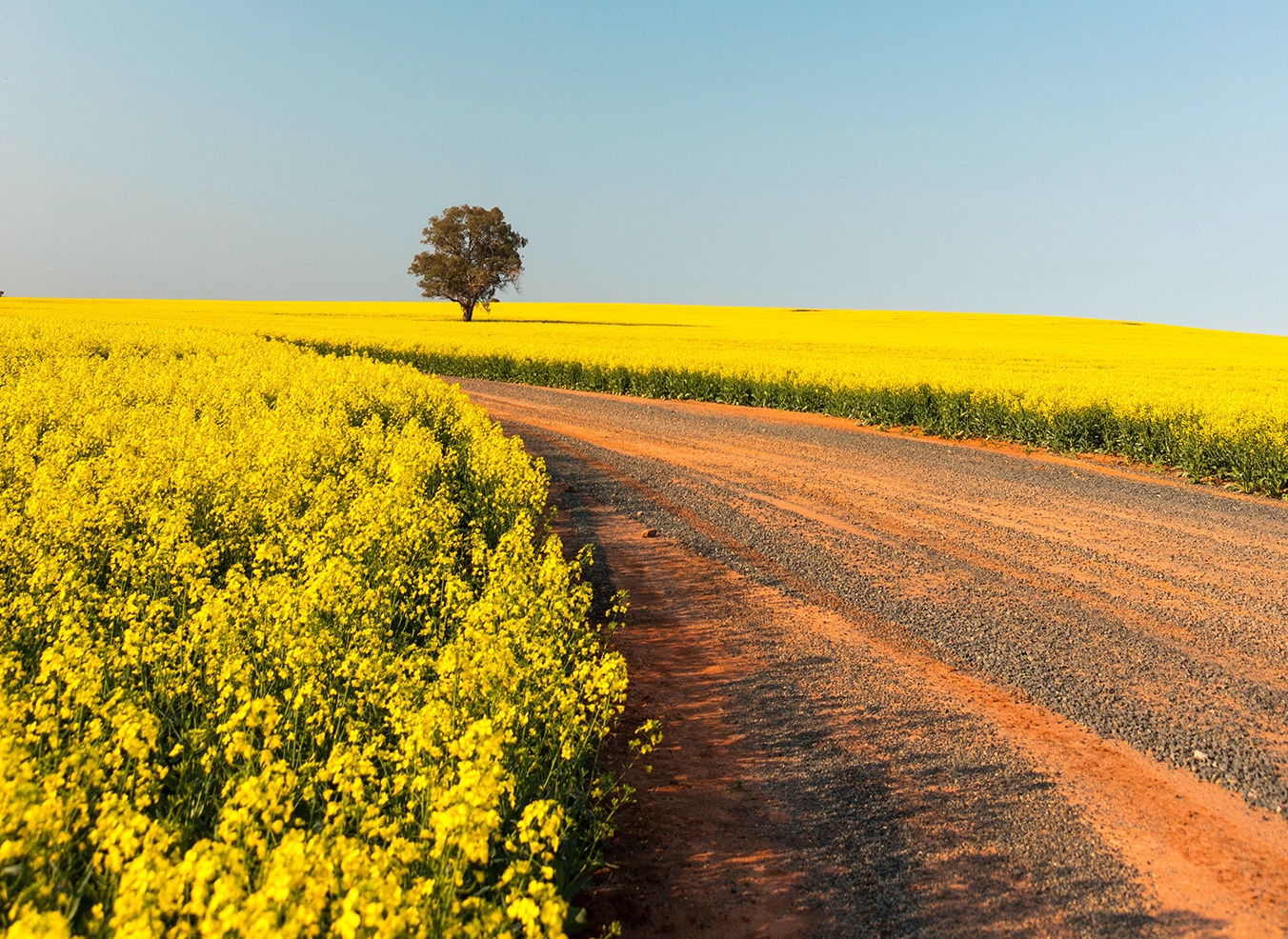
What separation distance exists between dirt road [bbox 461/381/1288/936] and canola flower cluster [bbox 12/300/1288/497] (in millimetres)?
5381

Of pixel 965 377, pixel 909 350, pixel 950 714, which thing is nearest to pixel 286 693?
pixel 950 714

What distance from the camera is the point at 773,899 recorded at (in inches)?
163

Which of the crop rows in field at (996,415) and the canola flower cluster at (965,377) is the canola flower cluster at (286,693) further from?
the canola flower cluster at (965,377)

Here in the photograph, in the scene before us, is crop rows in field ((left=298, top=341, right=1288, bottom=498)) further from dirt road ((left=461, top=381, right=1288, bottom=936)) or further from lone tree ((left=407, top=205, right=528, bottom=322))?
lone tree ((left=407, top=205, right=528, bottom=322))

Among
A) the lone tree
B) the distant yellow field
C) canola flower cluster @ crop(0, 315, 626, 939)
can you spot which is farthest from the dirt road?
the lone tree

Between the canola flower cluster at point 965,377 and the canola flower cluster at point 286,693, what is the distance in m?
14.8

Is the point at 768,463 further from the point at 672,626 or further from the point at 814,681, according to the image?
the point at 814,681

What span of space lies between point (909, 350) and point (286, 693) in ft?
151

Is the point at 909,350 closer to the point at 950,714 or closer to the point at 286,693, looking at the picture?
Result: the point at 950,714

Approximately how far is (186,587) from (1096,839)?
20.0 ft

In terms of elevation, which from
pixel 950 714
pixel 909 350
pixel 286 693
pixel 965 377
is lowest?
pixel 950 714

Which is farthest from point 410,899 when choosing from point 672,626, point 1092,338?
point 1092,338

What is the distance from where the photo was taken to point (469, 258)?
79062 millimetres

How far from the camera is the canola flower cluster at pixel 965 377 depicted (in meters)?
17.6
